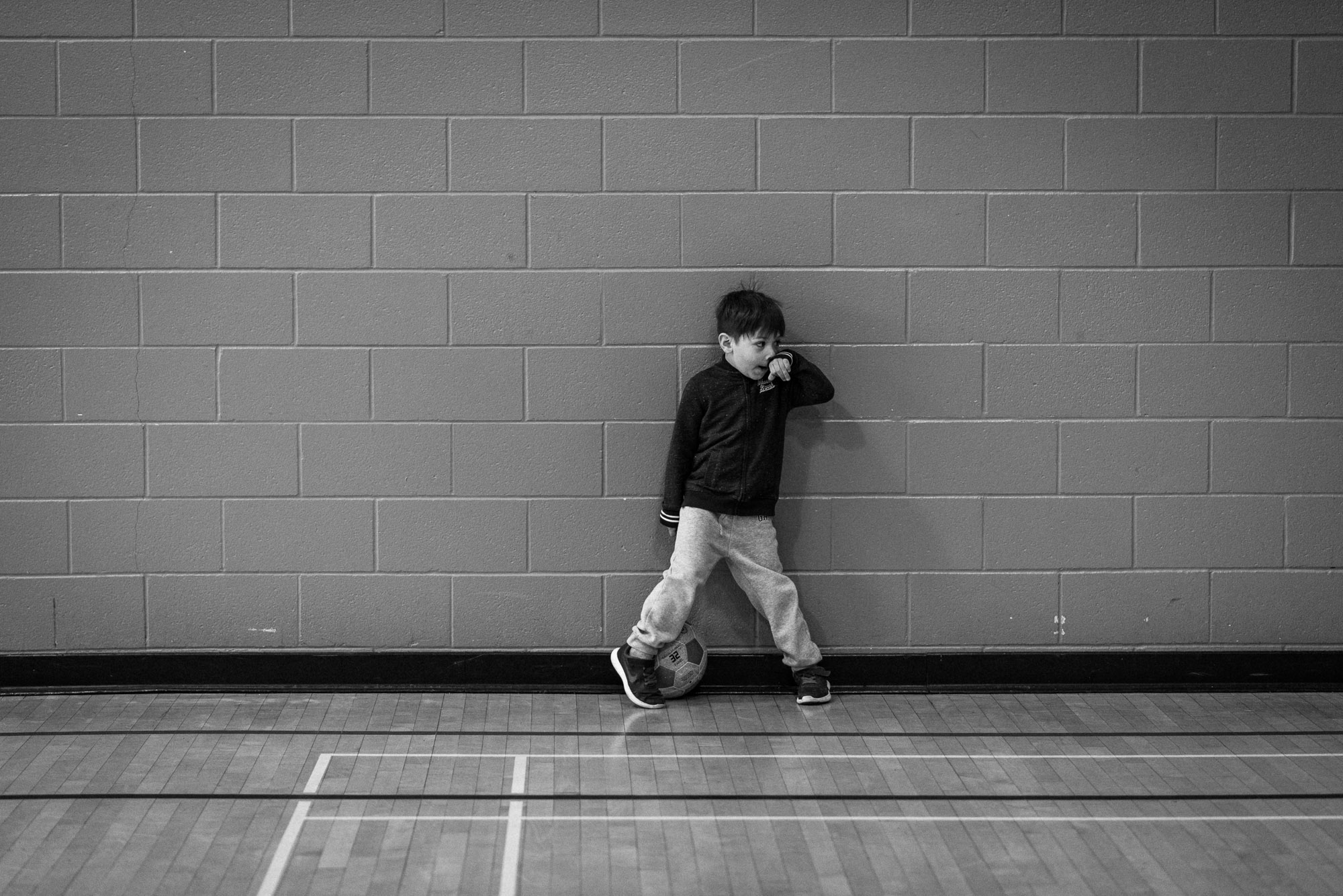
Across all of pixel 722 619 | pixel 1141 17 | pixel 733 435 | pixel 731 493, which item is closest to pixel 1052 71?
pixel 1141 17

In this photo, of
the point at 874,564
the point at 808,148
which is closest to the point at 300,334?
the point at 808,148

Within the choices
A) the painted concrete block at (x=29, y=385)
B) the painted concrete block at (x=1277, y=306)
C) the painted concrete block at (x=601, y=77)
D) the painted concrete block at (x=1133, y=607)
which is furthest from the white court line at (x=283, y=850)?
the painted concrete block at (x=1277, y=306)

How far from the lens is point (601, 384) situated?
413cm

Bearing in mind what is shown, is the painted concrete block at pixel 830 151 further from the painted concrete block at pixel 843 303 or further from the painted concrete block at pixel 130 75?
the painted concrete block at pixel 130 75

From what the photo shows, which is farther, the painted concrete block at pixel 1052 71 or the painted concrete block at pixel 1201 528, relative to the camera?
the painted concrete block at pixel 1201 528

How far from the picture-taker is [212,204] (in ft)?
13.3

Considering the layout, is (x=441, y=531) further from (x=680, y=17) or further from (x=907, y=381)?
(x=680, y=17)

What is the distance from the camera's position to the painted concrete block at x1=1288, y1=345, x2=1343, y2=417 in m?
4.16

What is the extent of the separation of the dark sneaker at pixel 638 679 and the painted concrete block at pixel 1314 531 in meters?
1.98

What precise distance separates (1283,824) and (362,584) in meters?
2.59

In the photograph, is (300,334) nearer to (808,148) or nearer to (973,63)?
(808,148)

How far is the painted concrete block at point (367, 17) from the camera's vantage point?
4.02 m

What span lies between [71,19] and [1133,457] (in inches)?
135

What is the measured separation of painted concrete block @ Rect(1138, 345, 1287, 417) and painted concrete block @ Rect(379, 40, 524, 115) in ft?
6.80
